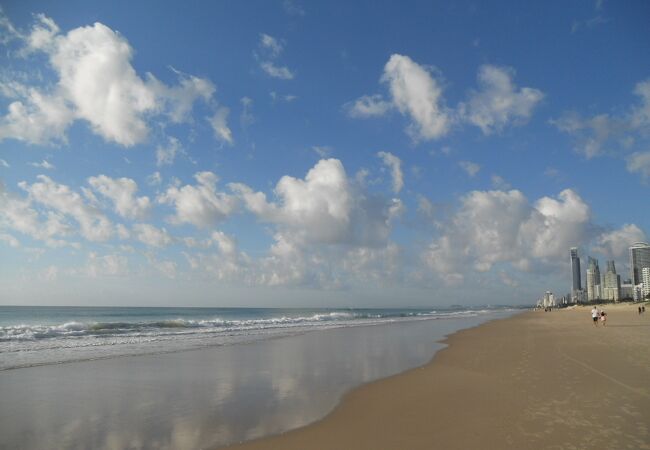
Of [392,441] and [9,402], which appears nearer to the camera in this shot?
[392,441]

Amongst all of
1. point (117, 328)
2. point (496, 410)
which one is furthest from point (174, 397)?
point (117, 328)

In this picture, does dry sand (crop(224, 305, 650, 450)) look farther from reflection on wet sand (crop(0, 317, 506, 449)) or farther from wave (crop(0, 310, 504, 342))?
wave (crop(0, 310, 504, 342))

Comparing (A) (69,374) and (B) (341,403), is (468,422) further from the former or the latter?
(A) (69,374)

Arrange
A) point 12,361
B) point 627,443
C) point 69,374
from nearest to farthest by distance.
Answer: point 627,443, point 69,374, point 12,361

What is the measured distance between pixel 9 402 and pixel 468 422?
34.7ft

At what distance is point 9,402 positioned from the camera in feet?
31.2

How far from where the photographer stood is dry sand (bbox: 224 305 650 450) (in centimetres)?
679

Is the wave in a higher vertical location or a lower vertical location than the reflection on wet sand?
lower

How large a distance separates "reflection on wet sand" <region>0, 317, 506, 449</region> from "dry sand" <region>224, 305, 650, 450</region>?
0.94 meters

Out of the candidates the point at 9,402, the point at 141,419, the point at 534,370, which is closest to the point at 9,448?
the point at 141,419

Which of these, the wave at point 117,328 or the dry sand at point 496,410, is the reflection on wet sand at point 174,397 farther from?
the wave at point 117,328

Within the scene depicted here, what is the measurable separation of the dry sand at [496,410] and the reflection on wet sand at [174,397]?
94 cm

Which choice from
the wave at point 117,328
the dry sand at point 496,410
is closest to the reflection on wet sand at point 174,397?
the dry sand at point 496,410

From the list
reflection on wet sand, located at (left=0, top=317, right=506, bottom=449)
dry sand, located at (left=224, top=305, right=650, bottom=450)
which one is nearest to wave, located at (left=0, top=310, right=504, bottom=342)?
reflection on wet sand, located at (left=0, top=317, right=506, bottom=449)
